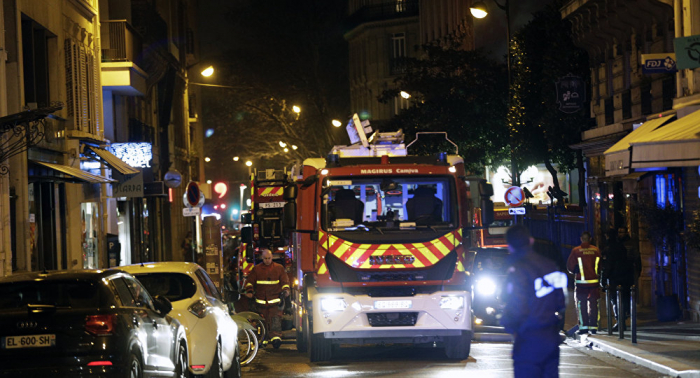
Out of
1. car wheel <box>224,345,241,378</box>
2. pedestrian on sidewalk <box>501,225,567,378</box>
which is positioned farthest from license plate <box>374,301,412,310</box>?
pedestrian on sidewalk <box>501,225,567,378</box>

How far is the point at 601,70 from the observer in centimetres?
2870

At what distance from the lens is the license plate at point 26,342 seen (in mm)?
8930

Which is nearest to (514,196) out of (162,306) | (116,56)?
(116,56)

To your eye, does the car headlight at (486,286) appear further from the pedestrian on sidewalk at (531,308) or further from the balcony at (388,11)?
the balcony at (388,11)

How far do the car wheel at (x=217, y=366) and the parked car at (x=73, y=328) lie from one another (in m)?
2.18

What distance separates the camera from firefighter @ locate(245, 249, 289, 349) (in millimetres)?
18266

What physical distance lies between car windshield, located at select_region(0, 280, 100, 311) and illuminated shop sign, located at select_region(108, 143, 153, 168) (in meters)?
19.3

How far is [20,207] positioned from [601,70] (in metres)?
16.3

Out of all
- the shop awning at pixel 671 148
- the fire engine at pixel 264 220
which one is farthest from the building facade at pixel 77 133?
the shop awning at pixel 671 148

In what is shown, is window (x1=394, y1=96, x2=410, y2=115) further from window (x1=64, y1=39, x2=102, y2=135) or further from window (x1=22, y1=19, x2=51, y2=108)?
window (x1=22, y1=19, x2=51, y2=108)

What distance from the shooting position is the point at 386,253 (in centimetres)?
1476

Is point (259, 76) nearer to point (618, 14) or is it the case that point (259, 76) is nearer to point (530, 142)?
point (530, 142)

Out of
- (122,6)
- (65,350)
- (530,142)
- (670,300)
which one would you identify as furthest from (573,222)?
(65,350)

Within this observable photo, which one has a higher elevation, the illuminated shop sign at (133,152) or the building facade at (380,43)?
the building facade at (380,43)
